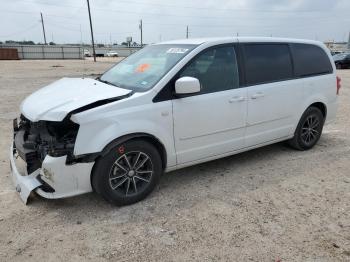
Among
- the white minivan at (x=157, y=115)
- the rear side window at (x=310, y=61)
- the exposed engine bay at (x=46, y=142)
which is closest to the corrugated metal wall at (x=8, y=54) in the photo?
the white minivan at (x=157, y=115)

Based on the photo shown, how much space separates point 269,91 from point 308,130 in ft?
4.32

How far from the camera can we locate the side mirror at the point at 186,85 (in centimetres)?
370

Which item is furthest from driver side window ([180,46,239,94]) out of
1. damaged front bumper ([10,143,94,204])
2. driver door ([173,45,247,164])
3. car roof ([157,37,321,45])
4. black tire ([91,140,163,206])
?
damaged front bumper ([10,143,94,204])

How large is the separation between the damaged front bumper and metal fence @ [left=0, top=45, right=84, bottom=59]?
50657 mm

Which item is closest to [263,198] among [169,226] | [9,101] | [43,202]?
[169,226]

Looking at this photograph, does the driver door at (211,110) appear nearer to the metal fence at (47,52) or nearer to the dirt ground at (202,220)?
the dirt ground at (202,220)

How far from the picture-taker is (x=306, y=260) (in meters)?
2.87

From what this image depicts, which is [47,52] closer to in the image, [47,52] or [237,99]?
[47,52]

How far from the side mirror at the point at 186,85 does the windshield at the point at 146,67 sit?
254 mm

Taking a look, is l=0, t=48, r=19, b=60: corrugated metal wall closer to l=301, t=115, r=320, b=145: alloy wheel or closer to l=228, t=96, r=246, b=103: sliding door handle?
l=301, t=115, r=320, b=145: alloy wheel

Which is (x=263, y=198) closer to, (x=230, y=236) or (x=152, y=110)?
(x=230, y=236)

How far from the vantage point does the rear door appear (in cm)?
454

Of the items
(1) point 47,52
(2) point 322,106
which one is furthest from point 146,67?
(1) point 47,52

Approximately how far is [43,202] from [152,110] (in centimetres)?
160
